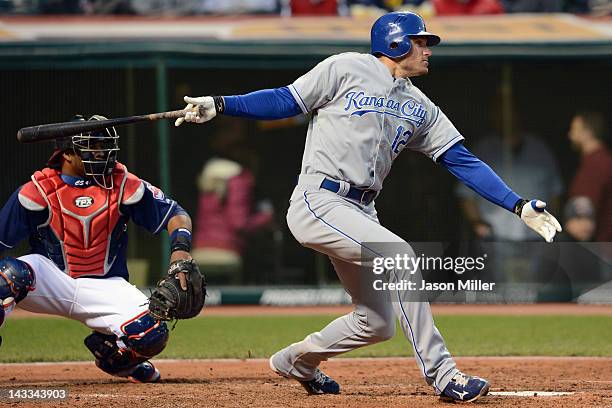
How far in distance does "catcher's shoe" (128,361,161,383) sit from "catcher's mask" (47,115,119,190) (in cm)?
95

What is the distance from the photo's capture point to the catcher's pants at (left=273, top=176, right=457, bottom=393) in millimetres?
4844

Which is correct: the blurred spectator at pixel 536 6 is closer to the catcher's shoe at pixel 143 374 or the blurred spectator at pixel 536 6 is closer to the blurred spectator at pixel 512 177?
the blurred spectator at pixel 512 177

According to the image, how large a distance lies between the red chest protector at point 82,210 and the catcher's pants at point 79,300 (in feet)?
0.39

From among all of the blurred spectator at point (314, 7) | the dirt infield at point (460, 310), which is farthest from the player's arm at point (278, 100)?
the blurred spectator at point (314, 7)

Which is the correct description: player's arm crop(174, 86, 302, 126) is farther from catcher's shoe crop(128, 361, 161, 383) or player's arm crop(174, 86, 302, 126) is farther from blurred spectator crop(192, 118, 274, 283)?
blurred spectator crop(192, 118, 274, 283)

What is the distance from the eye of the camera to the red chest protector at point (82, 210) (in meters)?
5.62

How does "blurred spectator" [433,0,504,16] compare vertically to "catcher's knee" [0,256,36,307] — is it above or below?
above

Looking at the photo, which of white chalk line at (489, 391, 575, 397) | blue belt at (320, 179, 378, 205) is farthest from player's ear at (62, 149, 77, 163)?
white chalk line at (489, 391, 575, 397)

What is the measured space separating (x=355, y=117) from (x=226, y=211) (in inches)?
237

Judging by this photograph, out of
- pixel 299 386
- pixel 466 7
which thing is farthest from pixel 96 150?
pixel 466 7

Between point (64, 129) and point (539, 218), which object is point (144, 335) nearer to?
point (64, 129)

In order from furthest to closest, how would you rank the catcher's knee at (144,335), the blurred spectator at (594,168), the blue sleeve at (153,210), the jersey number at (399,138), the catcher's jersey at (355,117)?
the blurred spectator at (594,168), the blue sleeve at (153,210), the catcher's knee at (144,335), the jersey number at (399,138), the catcher's jersey at (355,117)

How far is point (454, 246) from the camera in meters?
10.8

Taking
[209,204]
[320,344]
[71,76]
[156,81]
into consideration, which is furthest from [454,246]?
[320,344]
